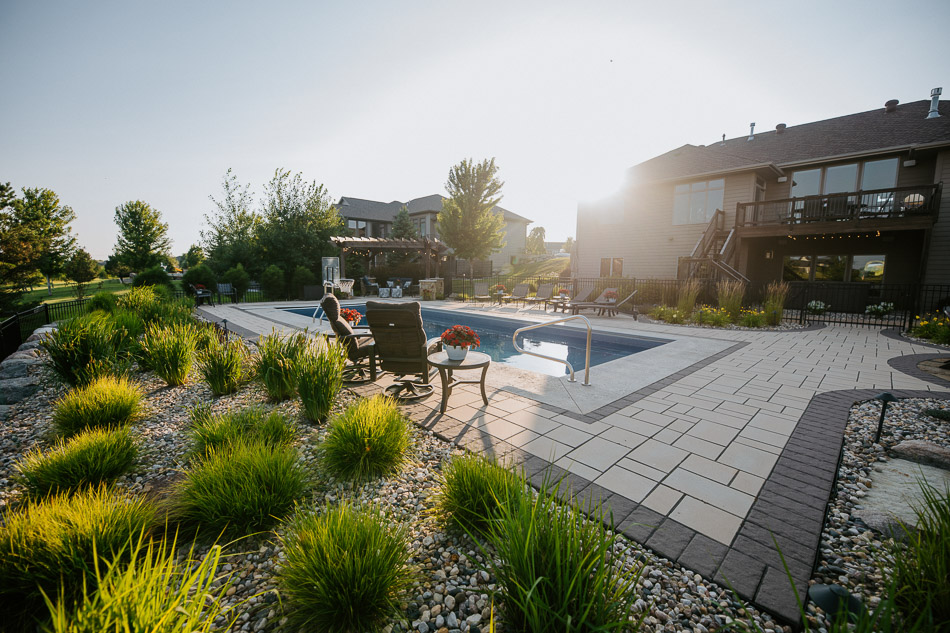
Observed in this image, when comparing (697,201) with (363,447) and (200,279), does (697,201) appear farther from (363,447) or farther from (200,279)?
(200,279)

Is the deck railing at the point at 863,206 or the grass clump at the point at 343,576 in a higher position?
the deck railing at the point at 863,206

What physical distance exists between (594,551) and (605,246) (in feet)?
60.0

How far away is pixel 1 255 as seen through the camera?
11844 mm

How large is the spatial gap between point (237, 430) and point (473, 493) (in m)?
2.01

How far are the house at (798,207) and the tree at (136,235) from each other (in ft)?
122

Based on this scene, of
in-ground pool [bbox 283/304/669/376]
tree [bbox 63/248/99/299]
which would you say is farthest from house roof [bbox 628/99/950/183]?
tree [bbox 63/248/99/299]

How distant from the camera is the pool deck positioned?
2000mm

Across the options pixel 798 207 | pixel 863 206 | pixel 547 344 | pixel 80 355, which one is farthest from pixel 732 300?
pixel 80 355

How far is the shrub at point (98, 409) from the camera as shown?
316cm

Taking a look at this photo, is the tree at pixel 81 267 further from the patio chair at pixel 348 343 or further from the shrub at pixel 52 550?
the shrub at pixel 52 550

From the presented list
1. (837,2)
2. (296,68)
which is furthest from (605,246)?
(296,68)

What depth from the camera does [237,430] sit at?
2.89 metres

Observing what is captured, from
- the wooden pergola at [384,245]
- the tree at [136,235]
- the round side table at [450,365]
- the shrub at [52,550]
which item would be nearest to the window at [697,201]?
the wooden pergola at [384,245]

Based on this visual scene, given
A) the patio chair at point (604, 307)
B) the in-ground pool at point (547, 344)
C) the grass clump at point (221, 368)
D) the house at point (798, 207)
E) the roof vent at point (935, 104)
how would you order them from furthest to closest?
1. the roof vent at point (935, 104)
2. the patio chair at point (604, 307)
3. the house at point (798, 207)
4. the in-ground pool at point (547, 344)
5. the grass clump at point (221, 368)
